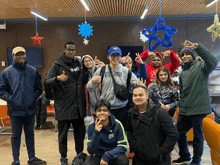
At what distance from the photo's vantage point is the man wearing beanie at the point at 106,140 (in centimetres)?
228

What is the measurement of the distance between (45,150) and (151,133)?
2.38 m

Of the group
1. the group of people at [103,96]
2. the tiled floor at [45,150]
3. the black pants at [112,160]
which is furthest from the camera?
the tiled floor at [45,150]

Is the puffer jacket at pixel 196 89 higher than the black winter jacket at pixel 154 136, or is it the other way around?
the puffer jacket at pixel 196 89

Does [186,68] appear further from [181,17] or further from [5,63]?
[5,63]

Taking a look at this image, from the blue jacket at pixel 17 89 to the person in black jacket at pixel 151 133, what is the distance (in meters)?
1.52

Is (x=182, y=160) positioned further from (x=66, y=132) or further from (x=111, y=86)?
(x=66, y=132)

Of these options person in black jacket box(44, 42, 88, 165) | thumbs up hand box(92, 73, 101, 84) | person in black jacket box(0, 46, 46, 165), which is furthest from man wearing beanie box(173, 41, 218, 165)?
person in black jacket box(0, 46, 46, 165)

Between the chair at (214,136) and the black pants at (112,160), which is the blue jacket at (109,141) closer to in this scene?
the black pants at (112,160)

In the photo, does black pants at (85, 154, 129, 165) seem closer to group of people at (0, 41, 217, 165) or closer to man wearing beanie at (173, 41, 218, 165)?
group of people at (0, 41, 217, 165)

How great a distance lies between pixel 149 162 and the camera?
210 centimetres

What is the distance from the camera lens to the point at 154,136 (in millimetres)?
2086

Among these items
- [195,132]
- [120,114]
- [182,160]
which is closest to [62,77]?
[120,114]

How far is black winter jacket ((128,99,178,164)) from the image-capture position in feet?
6.77

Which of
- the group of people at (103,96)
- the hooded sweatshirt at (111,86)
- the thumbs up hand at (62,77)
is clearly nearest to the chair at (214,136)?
the group of people at (103,96)
